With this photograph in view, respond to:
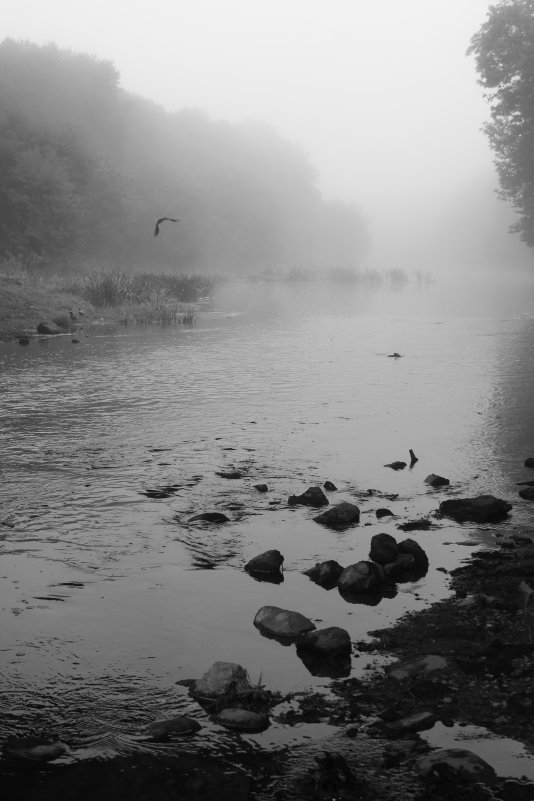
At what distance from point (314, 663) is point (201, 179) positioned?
3975 inches

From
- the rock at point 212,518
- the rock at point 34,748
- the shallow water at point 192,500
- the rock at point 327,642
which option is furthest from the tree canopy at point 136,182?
the rock at point 34,748

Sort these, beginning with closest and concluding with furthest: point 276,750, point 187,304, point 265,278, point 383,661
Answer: point 276,750 < point 383,661 < point 187,304 < point 265,278

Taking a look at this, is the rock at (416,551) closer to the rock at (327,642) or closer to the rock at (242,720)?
the rock at (327,642)

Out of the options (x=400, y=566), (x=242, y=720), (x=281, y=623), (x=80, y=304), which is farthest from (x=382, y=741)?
(x=80, y=304)

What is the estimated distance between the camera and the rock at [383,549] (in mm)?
5676

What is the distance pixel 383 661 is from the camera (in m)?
4.39

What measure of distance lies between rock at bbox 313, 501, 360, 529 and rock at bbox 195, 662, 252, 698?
103 inches

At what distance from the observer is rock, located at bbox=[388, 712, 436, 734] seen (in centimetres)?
370

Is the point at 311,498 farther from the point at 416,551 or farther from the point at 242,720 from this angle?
the point at 242,720

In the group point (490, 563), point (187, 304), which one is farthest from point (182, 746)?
point (187, 304)

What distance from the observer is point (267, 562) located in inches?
223

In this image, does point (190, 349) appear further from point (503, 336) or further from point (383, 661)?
point (383, 661)

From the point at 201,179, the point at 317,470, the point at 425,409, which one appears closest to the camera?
the point at 317,470

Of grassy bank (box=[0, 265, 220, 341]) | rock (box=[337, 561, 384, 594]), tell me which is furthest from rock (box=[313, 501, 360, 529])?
grassy bank (box=[0, 265, 220, 341])
